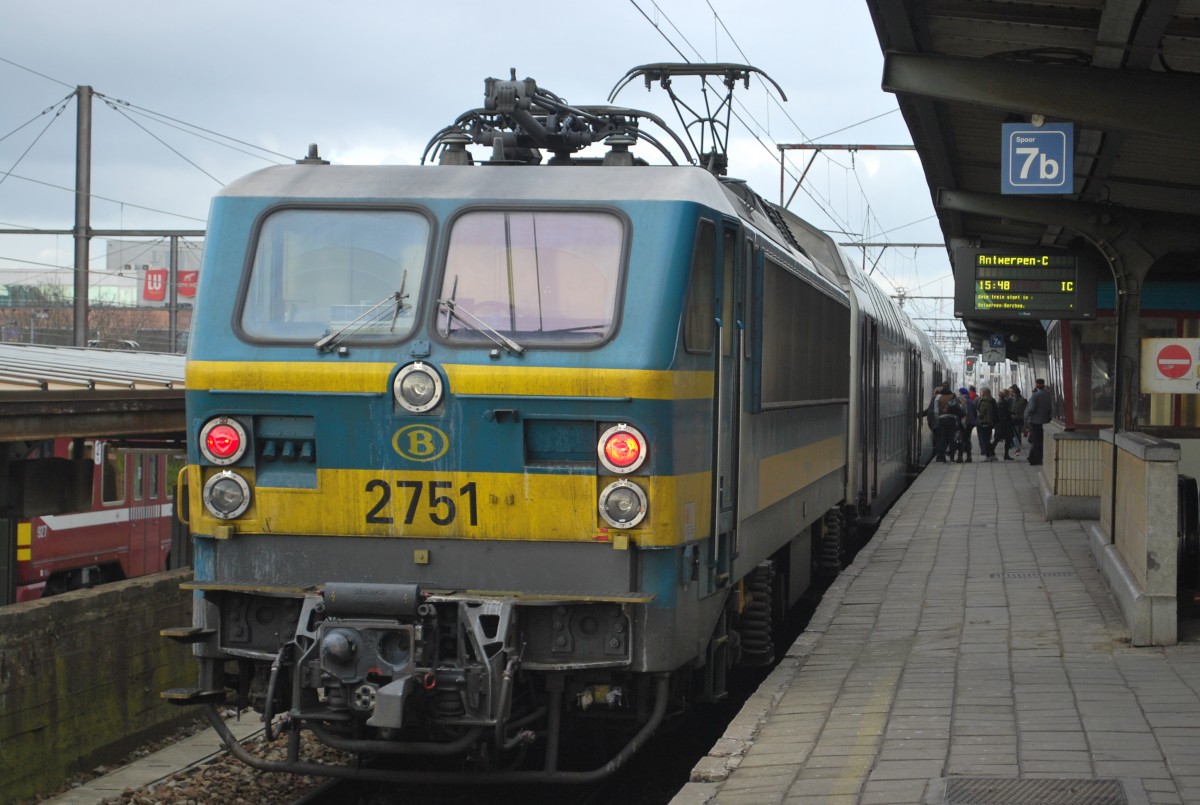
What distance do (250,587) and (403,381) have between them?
1127 millimetres

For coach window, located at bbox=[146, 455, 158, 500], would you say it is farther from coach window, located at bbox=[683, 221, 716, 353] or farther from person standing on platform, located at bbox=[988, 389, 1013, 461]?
person standing on platform, located at bbox=[988, 389, 1013, 461]

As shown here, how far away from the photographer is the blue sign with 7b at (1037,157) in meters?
10.7

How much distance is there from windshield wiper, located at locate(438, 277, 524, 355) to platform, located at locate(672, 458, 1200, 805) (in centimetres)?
200

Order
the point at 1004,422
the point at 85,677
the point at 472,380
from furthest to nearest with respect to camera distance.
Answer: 1. the point at 1004,422
2. the point at 85,677
3. the point at 472,380

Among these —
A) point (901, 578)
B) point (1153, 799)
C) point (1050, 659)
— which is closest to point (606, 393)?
point (1153, 799)

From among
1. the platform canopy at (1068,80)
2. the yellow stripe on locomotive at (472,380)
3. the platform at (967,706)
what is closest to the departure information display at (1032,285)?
the platform canopy at (1068,80)

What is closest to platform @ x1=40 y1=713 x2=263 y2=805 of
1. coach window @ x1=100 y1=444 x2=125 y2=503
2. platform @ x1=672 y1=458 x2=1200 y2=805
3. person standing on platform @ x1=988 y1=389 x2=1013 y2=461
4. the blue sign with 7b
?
platform @ x1=672 y1=458 x2=1200 y2=805

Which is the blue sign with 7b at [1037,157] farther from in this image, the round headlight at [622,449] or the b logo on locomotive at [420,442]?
the b logo on locomotive at [420,442]

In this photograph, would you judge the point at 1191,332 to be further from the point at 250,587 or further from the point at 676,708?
the point at 250,587

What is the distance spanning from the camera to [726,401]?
7.46 meters

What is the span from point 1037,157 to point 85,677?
731 cm

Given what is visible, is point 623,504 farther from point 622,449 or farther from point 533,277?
point 533,277

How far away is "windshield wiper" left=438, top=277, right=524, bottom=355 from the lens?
6586 millimetres

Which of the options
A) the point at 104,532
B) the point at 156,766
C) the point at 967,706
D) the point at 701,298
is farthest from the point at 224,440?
the point at 104,532
